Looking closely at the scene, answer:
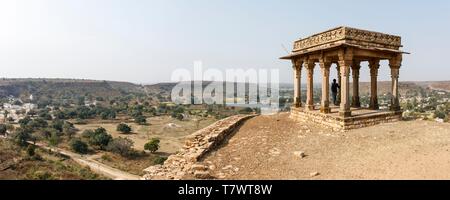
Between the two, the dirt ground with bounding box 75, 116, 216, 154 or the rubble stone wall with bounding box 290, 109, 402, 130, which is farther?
the dirt ground with bounding box 75, 116, 216, 154

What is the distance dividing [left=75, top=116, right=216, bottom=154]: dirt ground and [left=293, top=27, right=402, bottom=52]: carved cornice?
1474 inches

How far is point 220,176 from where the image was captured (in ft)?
28.7

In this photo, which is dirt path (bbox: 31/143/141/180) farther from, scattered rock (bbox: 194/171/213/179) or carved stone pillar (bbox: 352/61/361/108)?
scattered rock (bbox: 194/171/213/179)

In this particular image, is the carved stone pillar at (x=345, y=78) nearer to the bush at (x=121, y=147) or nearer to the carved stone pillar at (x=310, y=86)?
the carved stone pillar at (x=310, y=86)

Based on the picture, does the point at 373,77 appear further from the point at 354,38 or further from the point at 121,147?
the point at 121,147

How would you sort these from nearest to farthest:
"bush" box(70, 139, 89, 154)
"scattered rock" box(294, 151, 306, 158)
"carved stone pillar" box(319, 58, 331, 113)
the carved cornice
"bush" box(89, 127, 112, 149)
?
"scattered rock" box(294, 151, 306, 158) → the carved cornice → "carved stone pillar" box(319, 58, 331, 113) → "bush" box(70, 139, 89, 154) → "bush" box(89, 127, 112, 149)

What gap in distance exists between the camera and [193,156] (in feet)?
32.7

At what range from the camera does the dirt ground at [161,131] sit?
53978mm

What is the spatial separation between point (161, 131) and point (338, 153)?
58327 mm

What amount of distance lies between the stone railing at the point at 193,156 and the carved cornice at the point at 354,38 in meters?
5.17

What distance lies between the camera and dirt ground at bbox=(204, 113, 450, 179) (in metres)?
8.23

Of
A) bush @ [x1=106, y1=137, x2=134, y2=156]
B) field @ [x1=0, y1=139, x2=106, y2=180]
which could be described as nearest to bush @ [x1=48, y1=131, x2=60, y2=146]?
field @ [x1=0, y1=139, x2=106, y2=180]
